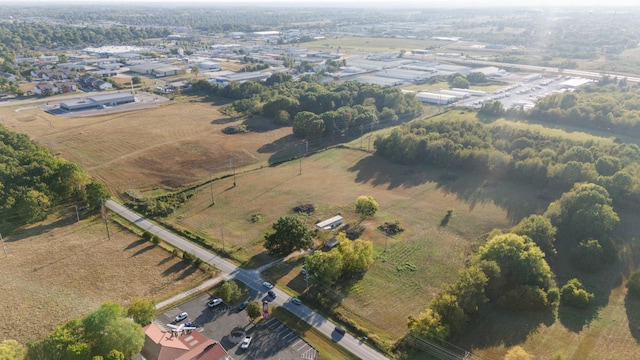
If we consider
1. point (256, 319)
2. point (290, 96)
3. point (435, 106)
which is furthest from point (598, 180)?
point (290, 96)

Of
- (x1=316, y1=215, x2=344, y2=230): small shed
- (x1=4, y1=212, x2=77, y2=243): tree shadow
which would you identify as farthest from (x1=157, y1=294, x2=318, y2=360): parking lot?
(x1=4, y1=212, x2=77, y2=243): tree shadow

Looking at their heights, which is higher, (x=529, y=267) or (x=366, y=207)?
(x=529, y=267)

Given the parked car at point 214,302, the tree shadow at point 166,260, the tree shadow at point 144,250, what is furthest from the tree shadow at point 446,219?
the tree shadow at point 144,250

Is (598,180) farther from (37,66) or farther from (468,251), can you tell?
(37,66)

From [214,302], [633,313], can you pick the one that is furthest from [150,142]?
[633,313]

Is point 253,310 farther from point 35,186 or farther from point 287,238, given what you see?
point 35,186

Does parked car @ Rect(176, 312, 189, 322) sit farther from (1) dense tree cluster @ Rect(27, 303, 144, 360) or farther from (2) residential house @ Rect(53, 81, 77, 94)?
(2) residential house @ Rect(53, 81, 77, 94)
